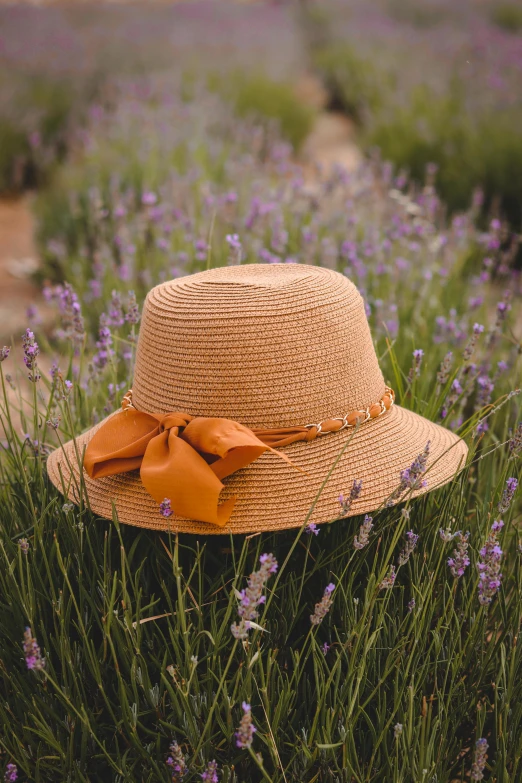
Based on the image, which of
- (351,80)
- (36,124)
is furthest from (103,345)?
(351,80)

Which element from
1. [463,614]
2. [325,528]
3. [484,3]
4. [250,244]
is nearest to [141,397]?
[325,528]

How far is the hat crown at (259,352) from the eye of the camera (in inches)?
62.2

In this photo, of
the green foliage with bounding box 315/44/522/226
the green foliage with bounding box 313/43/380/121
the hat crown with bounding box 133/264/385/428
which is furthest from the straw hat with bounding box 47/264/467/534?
the green foliage with bounding box 313/43/380/121

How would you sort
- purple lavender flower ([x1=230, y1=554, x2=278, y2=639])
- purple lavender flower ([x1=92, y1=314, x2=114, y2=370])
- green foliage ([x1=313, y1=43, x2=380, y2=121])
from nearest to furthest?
purple lavender flower ([x1=230, y1=554, x2=278, y2=639]) < purple lavender flower ([x1=92, y1=314, x2=114, y2=370]) < green foliage ([x1=313, y1=43, x2=380, y2=121])

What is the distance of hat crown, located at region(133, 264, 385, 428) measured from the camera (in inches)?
62.2

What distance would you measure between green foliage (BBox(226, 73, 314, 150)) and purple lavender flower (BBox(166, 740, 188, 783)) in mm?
8895

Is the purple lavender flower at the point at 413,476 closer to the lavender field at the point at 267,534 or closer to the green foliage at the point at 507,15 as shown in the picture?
the lavender field at the point at 267,534

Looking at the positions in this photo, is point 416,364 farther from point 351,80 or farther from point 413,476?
point 351,80

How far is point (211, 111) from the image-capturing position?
7719 mm

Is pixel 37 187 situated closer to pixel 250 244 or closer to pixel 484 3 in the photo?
pixel 250 244

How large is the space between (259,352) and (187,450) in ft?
0.89

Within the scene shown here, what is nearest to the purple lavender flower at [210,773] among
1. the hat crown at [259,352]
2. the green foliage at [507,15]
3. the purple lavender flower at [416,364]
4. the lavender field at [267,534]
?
the lavender field at [267,534]

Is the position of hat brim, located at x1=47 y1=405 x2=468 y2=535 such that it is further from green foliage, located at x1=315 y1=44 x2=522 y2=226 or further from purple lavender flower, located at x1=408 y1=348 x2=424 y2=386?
green foliage, located at x1=315 y1=44 x2=522 y2=226

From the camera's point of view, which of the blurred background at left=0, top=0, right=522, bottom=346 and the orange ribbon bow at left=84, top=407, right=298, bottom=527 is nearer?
the orange ribbon bow at left=84, top=407, right=298, bottom=527
